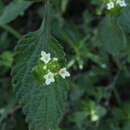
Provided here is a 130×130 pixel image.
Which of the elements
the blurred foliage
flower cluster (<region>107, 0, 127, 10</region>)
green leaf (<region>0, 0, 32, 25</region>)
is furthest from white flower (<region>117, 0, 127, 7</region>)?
green leaf (<region>0, 0, 32, 25</region>)

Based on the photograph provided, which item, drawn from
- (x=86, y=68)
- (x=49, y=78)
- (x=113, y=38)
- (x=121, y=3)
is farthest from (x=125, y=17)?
(x=86, y=68)

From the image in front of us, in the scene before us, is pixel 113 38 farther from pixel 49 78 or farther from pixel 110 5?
pixel 49 78

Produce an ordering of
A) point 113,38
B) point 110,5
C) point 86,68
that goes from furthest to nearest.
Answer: point 86,68
point 113,38
point 110,5

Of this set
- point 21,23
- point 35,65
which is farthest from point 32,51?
point 21,23

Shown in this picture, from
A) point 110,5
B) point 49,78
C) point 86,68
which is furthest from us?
point 86,68

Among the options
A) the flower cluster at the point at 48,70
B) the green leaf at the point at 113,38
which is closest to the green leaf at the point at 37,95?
the flower cluster at the point at 48,70

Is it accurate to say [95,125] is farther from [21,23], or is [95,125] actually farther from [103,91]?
[21,23]

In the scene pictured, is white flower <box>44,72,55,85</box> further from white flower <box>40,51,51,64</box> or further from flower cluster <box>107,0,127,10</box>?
flower cluster <box>107,0,127,10</box>
